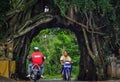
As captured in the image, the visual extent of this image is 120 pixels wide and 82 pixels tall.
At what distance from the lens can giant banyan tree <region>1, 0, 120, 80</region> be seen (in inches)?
715

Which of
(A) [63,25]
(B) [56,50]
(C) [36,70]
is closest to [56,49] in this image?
(B) [56,50]

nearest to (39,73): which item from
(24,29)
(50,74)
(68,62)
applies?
(68,62)

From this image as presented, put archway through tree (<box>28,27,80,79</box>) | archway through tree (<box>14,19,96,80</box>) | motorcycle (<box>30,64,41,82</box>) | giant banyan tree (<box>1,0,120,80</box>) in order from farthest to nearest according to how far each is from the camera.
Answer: archway through tree (<box>28,27,80,79</box>) < archway through tree (<box>14,19,96,80</box>) < giant banyan tree (<box>1,0,120,80</box>) < motorcycle (<box>30,64,41,82</box>)

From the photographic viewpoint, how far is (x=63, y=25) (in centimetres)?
1975

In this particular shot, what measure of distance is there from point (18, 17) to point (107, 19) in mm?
4621

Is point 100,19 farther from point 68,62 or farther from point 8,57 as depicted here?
point 8,57

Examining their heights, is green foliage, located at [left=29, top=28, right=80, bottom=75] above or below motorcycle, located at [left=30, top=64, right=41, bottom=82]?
above

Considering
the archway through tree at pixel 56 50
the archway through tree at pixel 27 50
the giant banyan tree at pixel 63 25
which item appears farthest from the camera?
the archway through tree at pixel 56 50

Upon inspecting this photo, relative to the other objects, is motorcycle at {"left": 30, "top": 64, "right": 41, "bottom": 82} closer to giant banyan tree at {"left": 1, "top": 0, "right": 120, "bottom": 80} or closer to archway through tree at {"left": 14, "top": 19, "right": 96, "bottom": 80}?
giant banyan tree at {"left": 1, "top": 0, "right": 120, "bottom": 80}

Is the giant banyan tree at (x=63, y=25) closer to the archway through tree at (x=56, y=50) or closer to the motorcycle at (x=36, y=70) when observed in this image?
the motorcycle at (x=36, y=70)

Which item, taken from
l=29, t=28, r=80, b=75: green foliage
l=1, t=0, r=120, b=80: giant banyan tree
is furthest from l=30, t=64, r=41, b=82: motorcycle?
l=29, t=28, r=80, b=75: green foliage

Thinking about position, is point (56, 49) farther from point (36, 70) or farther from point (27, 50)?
point (36, 70)

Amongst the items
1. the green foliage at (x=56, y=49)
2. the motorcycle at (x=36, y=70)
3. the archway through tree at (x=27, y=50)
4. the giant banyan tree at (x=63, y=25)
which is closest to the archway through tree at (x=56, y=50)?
the green foliage at (x=56, y=49)

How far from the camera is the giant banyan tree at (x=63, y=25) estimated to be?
18.2 metres
